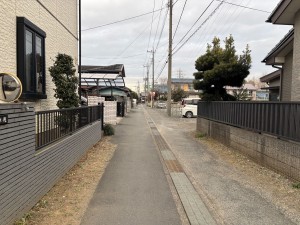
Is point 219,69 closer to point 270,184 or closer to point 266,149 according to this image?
point 266,149

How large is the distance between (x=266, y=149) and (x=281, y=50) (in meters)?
7.10

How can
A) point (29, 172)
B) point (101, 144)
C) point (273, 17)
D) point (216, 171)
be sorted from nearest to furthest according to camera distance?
point (29, 172) < point (216, 171) < point (273, 17) < point (101, 144)

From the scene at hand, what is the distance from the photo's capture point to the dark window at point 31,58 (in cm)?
848

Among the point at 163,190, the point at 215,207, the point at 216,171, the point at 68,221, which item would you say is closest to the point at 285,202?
the point at 215,207

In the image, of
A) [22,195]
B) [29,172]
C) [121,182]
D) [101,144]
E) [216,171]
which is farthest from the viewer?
[101,144]

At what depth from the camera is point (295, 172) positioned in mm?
7383

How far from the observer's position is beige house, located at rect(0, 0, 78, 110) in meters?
8.01

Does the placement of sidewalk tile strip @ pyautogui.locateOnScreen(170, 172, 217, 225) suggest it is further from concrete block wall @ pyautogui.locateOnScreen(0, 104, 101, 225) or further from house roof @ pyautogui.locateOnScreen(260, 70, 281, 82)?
house roof @ pyautogui.locateOnScreen(260, 70, 281, 82)

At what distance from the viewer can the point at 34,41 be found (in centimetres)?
972

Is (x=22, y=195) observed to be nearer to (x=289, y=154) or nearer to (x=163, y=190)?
(x=163, y=190)

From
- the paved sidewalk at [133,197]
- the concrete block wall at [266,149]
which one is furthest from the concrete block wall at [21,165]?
the concrete block wall at [266,149]

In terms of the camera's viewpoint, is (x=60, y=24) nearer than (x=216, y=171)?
No

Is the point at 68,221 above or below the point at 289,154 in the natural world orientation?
below

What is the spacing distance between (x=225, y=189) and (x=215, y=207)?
1.29 meters
